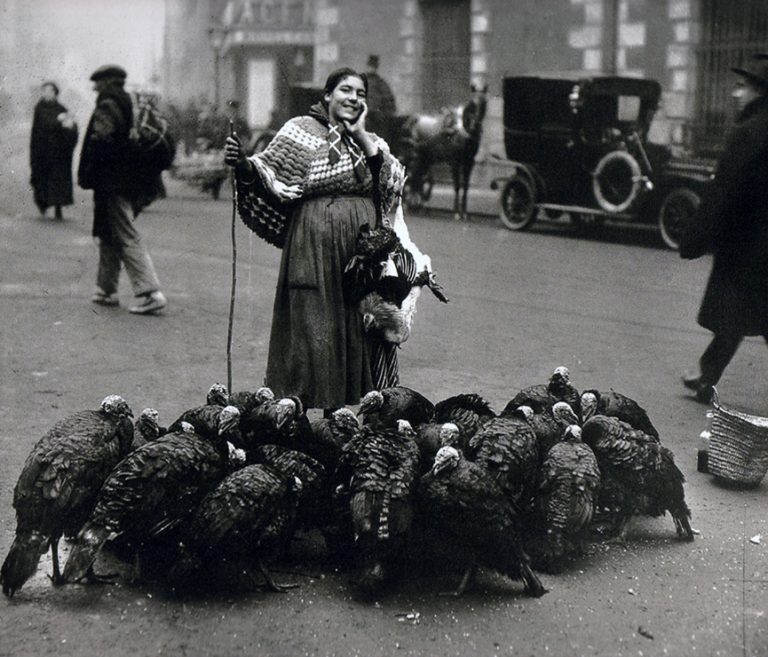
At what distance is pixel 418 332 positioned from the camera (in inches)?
371

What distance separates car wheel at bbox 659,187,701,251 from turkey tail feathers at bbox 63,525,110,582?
11531 millimetres

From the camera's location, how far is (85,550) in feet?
13.0

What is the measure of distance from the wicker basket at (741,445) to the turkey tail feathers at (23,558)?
3.31 m

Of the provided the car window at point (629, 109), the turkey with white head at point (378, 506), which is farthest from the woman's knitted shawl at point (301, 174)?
the car window at point (629, 109)

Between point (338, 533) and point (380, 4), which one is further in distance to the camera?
point (380, 4)

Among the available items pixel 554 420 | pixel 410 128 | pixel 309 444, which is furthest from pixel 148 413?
pixel 410 128

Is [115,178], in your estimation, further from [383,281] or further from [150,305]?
[383,281]

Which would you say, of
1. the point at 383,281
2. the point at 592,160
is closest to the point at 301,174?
the point at 383,281

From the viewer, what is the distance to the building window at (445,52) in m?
23.9

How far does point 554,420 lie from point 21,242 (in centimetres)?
1124

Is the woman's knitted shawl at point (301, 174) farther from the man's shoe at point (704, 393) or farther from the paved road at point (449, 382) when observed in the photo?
the man's shoe at point (704, 393)

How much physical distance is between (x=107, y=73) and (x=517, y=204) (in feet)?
28.1

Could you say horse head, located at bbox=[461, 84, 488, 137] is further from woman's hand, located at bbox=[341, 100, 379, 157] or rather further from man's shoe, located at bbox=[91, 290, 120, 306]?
woman's hand, located at bbox=[341, 100, 379, 157]

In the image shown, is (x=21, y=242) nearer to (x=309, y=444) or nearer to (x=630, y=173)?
(x=630, y=173)
